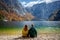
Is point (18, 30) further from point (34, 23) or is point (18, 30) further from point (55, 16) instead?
point (55, 16)

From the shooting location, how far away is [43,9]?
92.8 inches

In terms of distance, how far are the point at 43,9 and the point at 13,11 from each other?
44 centimetres

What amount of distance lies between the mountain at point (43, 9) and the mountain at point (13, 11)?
8cm

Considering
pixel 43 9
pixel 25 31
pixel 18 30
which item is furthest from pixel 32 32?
pixel 43 9

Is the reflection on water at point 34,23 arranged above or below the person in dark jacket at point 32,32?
above

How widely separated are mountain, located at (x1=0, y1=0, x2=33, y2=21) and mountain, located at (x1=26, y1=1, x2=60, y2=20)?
0.08 meters

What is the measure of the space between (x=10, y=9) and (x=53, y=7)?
63 centimetres

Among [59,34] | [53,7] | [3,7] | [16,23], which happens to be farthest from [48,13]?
[3,7]

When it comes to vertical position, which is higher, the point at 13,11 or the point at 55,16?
the point at 13,11

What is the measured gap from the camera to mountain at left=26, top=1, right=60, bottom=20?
234cm

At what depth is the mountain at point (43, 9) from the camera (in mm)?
2342

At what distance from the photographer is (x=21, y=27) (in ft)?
7.61

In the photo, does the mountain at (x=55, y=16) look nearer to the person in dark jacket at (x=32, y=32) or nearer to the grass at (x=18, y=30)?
the grass at (x=18, y=30)

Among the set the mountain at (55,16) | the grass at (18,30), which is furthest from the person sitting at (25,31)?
the mountain at (55,16)
